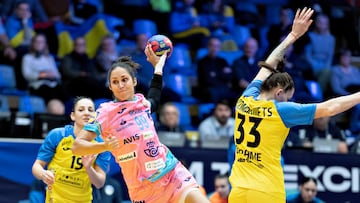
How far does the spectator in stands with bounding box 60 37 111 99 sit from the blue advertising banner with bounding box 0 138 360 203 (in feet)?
7.02

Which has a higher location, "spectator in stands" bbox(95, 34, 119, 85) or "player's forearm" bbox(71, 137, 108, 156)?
"spectator in stands" bbox(95, 34, 119, 85)

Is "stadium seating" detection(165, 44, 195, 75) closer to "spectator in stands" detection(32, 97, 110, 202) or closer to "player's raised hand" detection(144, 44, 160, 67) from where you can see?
"spectator in stands" detection(32, 97, 110, 202)

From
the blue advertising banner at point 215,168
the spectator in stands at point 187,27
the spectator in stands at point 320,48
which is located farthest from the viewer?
the spectator in stands at point 320,48

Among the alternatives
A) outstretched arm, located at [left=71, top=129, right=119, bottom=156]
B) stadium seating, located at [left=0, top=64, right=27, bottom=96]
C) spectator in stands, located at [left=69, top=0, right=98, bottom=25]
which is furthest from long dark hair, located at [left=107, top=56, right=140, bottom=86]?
spectator in stands, located at [left=69, top=0, right=98, bottom=25]

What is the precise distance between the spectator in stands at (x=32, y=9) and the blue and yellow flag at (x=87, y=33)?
0.43m

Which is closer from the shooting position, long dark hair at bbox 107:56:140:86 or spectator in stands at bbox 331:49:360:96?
long dark hair at bbox 107:56:140:86

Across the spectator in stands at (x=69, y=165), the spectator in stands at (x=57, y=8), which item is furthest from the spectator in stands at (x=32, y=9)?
the spectator in stands at (x=69, y=165)

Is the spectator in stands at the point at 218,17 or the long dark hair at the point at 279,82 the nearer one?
the long dark hair at the point at 279,82

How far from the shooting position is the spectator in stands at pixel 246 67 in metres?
13.9

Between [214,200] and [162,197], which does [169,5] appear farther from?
[162,197]

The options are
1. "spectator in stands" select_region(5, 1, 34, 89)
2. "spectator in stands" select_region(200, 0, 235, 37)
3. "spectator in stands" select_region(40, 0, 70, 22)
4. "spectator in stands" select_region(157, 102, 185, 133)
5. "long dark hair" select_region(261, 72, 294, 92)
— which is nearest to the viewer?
"long dark hair" select_region(261, 72, 294, 92)

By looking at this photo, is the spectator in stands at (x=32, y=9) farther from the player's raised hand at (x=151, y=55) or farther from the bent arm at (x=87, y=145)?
the bent arm at (x=87, y=145)

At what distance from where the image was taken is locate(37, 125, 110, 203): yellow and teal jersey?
305 inches

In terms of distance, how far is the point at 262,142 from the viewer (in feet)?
22.1
